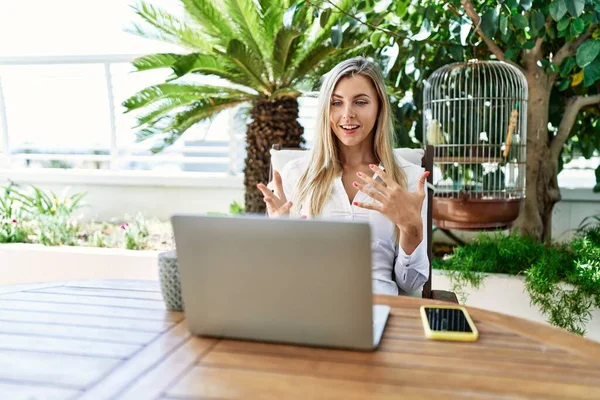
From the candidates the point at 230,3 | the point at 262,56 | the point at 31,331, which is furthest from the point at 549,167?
the point at 31,331

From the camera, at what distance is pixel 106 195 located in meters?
4.97

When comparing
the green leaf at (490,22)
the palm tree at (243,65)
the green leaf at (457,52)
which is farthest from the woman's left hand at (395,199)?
the palm tree at (243,65)

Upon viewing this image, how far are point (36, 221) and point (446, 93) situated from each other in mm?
3081

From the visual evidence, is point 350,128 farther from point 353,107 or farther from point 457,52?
point 457,52

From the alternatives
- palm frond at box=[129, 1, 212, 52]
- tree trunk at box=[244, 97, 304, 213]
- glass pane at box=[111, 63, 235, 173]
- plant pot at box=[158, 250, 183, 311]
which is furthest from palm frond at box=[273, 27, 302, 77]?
plant pot at box=[158, 250, 183, 311]

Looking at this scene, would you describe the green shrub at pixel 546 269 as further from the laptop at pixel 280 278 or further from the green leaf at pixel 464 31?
the laptop at pixel 280 278

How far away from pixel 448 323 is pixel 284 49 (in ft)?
8.98

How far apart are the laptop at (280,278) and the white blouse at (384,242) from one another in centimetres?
77

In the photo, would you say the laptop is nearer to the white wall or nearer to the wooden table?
the wooden table

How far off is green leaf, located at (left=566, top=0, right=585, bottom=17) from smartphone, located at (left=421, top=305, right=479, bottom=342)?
163 cm

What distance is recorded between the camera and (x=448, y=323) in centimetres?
99

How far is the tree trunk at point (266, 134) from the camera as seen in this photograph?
3.73 metres

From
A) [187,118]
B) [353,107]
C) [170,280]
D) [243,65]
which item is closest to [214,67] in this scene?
[243,65]

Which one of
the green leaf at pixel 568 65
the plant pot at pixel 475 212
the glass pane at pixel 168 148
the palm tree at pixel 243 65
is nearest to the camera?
the green leaf at pixel 568 65
